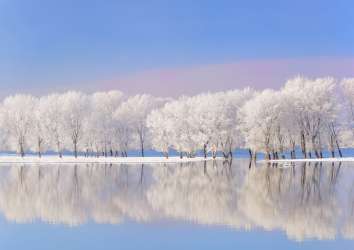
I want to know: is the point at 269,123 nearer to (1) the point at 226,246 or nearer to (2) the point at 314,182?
(2) the point at 314,182

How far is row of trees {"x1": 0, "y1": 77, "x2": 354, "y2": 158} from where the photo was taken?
153 feet

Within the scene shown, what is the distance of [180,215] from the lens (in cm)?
1398

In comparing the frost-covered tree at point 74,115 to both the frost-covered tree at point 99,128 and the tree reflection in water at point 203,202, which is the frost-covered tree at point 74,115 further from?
the tree reflection in water at point 203,202

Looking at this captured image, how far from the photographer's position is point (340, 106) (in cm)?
4844

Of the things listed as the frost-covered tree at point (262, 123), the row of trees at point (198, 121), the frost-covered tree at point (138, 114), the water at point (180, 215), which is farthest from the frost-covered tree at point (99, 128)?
the water at point (180, 215)

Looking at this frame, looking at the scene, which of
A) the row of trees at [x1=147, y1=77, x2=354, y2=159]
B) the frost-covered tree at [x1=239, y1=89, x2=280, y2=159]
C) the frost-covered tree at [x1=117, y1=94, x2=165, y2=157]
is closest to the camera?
the frost-covered tree at [x1=239, y1=89, x2=280, y2=159]

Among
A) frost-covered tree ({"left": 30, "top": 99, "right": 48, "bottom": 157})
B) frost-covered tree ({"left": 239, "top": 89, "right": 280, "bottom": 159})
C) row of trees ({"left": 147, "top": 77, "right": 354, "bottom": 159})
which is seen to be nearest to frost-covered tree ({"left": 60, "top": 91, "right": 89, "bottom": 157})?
frost-covered tree ({"left": 30, "top": 99, "right": 48, "bottom": 157})

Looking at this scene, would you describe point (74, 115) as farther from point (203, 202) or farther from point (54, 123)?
point (203, 202)

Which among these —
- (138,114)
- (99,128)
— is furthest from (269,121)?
(99,128)

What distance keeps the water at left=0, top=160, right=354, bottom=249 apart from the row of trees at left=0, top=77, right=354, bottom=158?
24240mm

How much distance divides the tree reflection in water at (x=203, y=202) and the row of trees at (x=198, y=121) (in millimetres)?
22528

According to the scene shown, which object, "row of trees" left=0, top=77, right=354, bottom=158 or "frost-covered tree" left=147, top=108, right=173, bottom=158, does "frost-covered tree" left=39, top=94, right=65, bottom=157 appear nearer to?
"row of trees" left=0, top=77, right=354, bottom=158

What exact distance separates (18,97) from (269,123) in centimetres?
3419

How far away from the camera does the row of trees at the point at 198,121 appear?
46.7 m
